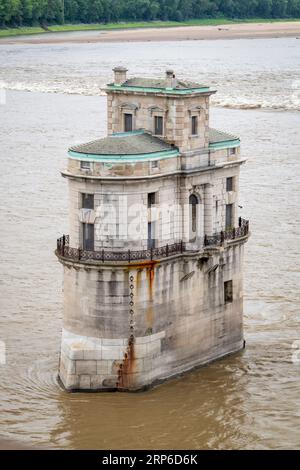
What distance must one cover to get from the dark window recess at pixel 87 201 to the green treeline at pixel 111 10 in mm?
117598

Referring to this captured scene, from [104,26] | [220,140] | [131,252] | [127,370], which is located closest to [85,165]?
[131,252]

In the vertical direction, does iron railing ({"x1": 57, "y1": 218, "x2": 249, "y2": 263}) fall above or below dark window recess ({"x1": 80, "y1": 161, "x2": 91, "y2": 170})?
below

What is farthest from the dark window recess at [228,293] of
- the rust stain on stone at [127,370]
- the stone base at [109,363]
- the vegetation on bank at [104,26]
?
the vegetation on bank at [104,26]

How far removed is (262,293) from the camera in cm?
5075

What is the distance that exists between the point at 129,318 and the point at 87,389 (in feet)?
8.46

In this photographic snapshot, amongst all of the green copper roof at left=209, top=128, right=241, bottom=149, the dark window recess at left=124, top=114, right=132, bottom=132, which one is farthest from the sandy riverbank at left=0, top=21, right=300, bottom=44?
the green copper roof at left=209, top=128, right=241, bottom=149

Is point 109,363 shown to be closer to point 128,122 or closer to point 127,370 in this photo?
point 127,370

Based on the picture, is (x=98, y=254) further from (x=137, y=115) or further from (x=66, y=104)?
(x=66, y=104)

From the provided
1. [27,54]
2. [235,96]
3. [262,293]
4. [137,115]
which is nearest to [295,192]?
[262,293]

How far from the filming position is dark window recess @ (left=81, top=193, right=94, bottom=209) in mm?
39500

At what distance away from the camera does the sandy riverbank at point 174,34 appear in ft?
541

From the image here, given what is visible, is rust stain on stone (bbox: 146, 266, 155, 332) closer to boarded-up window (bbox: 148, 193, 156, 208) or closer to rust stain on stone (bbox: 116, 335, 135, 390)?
rust stain on stone (bbox: 116, 335, 135, 390)

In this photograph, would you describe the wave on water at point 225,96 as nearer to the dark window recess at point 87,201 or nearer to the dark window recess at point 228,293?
the dark window recess at point 228,293

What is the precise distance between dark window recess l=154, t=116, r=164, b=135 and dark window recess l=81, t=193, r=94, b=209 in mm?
3862
